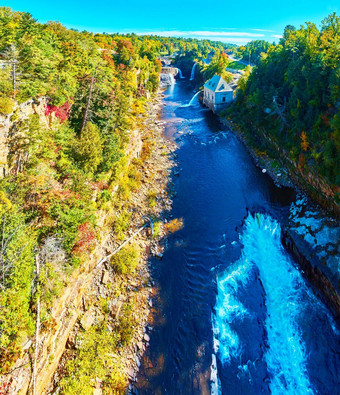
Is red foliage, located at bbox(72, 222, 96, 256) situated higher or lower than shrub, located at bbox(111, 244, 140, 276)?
higher

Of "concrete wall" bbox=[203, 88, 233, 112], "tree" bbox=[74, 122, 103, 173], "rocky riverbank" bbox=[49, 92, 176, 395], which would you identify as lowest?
"rocky riverbank" bbox=[49, 92, 176, 395]

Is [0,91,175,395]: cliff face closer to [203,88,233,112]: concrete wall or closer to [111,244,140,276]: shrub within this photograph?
[111,244,140,276]: shrub

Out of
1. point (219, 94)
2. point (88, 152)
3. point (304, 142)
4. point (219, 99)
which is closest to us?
point (88, 152)

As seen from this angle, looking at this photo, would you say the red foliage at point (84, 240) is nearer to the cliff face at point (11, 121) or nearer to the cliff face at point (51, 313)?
the cliff face at point (51, 313)

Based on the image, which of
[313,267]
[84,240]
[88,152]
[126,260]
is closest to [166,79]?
[88,152]

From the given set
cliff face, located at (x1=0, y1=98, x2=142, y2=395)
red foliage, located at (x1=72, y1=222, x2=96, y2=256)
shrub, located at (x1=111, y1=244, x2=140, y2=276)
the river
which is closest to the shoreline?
the river

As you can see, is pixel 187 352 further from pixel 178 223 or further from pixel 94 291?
pixel 178 223

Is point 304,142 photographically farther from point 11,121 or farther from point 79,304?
point 11,121
